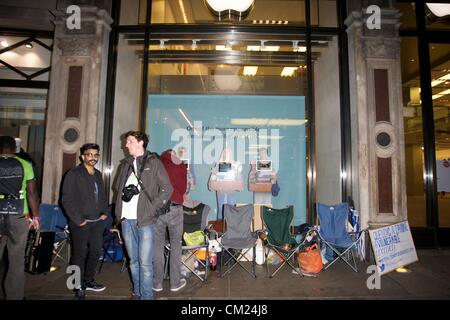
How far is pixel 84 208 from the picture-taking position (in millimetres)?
3357

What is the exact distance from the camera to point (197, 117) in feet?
20.5

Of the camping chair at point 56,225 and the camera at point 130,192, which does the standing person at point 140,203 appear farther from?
the camping chair at point 56,225

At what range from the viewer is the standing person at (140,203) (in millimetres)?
3014

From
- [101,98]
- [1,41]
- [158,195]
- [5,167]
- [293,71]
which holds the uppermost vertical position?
[1,41]

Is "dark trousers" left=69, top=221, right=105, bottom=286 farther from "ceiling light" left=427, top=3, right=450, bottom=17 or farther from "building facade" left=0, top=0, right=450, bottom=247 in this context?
"ceiling light" left=427, top=3, right=450, bottom=17

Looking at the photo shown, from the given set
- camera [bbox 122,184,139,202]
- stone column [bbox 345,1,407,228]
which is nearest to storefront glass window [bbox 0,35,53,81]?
camera [bbox 122,184,139,202]

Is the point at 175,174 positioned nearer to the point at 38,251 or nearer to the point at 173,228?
the point at 173,228

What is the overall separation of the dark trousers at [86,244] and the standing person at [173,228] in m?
0.77

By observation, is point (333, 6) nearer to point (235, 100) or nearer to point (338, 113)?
point (338, 113)

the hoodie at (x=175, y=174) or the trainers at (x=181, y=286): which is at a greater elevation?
the hoodie at (x=175, y=174)

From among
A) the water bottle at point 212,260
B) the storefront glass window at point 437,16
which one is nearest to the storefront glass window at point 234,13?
the storefront glass window at point 437,16

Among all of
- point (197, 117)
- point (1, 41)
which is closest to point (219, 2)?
point (197, 117)
